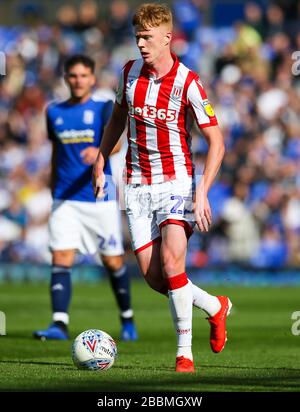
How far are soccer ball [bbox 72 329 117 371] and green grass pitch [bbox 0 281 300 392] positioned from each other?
140 mm

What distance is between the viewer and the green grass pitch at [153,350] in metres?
7.02

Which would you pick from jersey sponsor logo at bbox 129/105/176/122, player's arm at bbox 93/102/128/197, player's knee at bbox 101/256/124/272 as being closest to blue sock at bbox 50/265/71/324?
player's knee at bbox 101/256/124/272

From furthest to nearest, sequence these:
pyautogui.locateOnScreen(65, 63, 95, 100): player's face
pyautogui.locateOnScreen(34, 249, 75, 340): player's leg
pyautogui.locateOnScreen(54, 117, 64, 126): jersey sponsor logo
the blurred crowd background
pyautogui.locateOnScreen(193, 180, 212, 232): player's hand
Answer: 1. the blurred crowd background
2. pyautogui.locateOnScreen(54, 117, 64, 126): jersey sponsor logo
3. pyautogui.locateOnScreen(65, 63, 95, 100): player's face
4. pyautogui.locateOnScreen(34, 249, 75, 340): player's leg
5. pyautogui.locateOnScreen(193, 180, 212, 232): player's hand

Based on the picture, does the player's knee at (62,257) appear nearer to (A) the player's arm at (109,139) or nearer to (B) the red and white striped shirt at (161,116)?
(A) the player's arm at (109,139)

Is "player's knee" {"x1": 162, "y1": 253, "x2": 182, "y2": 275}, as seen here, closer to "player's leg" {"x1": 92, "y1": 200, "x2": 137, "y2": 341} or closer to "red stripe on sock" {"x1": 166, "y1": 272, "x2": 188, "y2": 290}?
"red stripe on sock" {"x1": 166, "y1": 272, "x2": 188, "y2": 290}

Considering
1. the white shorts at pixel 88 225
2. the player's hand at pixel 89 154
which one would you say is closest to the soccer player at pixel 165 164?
the player's hand at pixel 89 154

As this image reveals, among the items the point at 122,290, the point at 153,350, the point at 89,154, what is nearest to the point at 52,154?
the point at 89,154

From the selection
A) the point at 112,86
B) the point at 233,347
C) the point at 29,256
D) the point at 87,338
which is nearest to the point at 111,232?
the point at 233,347

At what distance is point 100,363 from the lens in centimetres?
790

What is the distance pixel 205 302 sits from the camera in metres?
8.11

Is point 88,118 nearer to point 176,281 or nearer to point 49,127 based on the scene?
point 49,127

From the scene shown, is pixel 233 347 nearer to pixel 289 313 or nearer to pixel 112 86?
pixel 289 313

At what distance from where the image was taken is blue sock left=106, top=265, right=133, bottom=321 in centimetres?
1110

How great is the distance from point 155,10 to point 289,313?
22.9 ft
